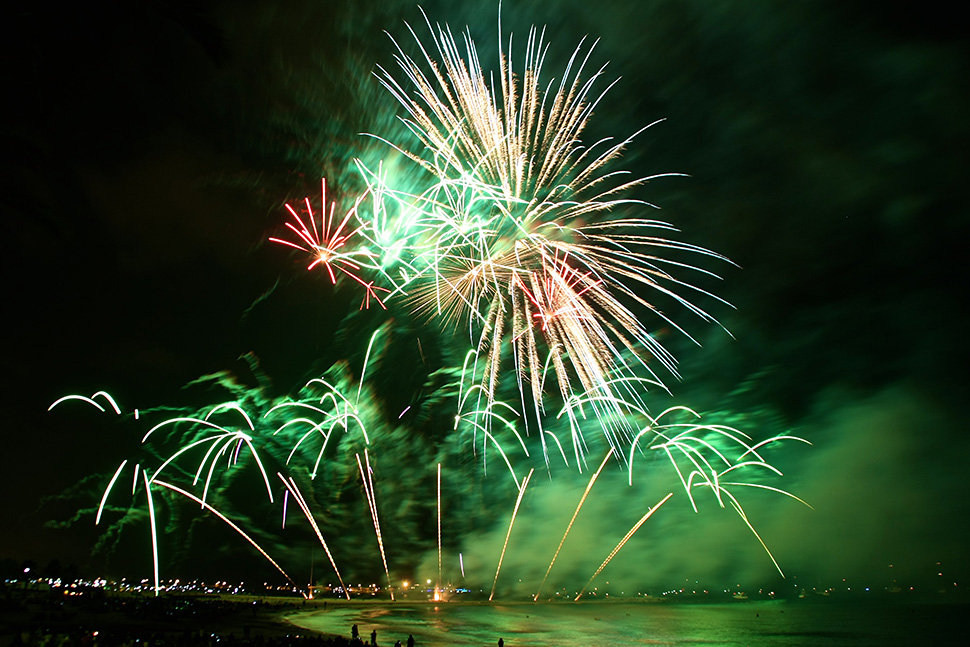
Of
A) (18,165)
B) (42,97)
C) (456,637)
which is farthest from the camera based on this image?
(456,637)

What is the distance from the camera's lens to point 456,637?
98.7ft

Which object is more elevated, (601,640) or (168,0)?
(168,0)

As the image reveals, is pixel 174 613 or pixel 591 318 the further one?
pixel 174 613

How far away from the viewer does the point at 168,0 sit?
22.2 feet

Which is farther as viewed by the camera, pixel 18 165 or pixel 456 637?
pixel 456 637

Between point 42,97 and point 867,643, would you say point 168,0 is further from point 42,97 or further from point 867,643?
point 867,643

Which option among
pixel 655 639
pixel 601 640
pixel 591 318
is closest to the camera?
pixel 591 318

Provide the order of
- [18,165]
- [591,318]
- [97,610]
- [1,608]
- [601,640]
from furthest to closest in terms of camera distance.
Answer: [601,640]
[97,610]
[1,608]
[591,318]
[18,165]

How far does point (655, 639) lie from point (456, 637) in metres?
14.3

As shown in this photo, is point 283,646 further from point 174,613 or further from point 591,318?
point 174,613

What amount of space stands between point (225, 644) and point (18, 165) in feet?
40.2

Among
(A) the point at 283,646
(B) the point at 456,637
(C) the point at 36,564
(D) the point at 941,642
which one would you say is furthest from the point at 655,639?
(C) the point at 36,564

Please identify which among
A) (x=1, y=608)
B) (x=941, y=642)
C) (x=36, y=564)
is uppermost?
(x=36, y=564)

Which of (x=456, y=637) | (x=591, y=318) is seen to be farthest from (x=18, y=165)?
(x=456, y=637)
